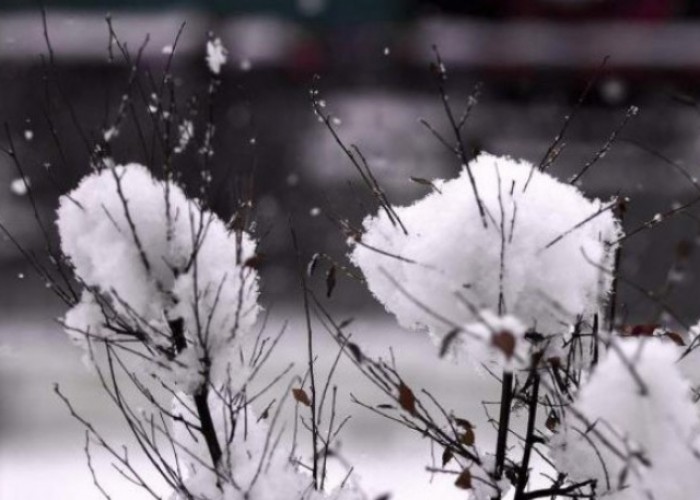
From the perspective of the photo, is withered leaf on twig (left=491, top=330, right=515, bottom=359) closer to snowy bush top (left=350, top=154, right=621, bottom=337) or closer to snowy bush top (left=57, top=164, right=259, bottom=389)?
snowy bush top (left=350, top=154, right=621, bottom=337)

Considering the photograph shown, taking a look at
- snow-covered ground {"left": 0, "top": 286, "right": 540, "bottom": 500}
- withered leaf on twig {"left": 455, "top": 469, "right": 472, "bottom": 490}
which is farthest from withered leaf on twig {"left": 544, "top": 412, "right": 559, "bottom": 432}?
snow-covered ground {"left": 0, "top": 286, "right": 540, "bottom": 500}

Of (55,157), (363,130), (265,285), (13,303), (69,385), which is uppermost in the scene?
(363,130)

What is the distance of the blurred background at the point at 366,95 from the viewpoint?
9.21 m

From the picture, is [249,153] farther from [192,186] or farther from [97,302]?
[97,302]

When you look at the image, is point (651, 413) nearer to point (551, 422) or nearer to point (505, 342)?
point (505, 342)

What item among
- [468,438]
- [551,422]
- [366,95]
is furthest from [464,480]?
[366,95]

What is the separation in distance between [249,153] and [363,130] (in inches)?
63.7

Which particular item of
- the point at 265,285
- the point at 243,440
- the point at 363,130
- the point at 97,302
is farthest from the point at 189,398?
the point at 363,130

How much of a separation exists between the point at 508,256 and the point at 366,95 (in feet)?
35.0

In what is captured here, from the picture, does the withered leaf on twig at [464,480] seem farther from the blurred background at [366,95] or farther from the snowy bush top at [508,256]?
the blurred background at [366,95]

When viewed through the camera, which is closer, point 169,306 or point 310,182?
point 169,306

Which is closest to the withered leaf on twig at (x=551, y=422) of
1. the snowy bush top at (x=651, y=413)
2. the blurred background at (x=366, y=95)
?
the snowy bush top at (x=651, y=413)

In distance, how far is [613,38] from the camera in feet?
41.9

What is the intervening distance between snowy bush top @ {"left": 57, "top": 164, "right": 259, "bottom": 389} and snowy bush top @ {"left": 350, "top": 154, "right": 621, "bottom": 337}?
45 centimetres
